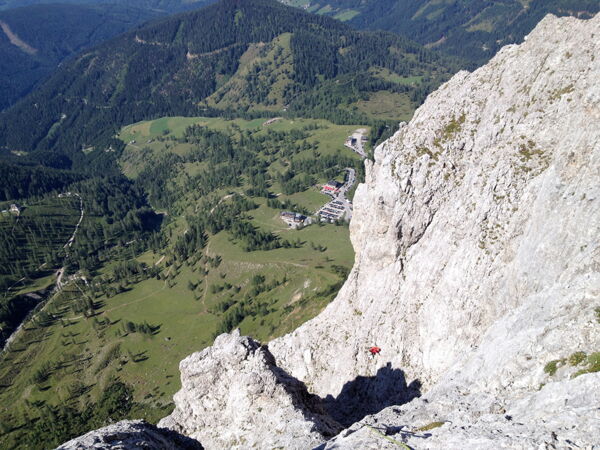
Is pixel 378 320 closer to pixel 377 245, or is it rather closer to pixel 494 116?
pixel 377 245

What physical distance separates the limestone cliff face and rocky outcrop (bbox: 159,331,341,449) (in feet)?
57.8

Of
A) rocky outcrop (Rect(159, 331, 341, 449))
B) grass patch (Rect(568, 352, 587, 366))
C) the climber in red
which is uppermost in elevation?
grass patch (Rect(568, 352, 587, 366))

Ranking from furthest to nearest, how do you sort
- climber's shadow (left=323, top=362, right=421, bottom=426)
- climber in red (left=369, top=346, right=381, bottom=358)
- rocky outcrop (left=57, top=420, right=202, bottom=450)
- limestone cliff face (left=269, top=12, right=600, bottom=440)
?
1. climber in red (left=369, top=346, right=381, bottom=358)
2. climber's shadow (left=323, top=362, right=421, bottom=426)
3. rocky outcrop (left=57, top=420, right=202, bottom=450)
4. limestone cliff face (left=269, top=12, right=600, bottom=440)

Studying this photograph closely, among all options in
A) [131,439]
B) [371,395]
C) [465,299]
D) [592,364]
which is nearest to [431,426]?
[592,364]

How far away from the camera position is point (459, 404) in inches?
1350

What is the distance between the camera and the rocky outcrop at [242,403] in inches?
1822

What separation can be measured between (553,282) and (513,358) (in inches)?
543

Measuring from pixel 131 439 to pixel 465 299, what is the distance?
45.0 metres

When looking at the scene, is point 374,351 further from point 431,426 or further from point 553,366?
point 553,366

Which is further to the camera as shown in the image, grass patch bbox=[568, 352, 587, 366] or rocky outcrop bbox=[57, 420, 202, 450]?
rocky outcrop bbox=[57, 420, 202, 450]

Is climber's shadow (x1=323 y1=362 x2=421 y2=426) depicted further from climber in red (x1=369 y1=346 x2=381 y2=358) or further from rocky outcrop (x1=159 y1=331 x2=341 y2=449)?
rocky outcrop (x1=159 y1=331 x2=341 y2=449)

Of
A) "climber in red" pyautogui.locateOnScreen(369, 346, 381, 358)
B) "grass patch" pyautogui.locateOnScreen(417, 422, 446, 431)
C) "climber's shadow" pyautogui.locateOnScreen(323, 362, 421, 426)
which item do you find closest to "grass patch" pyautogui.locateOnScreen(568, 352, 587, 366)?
"grass patch" pyautogui.locateOnScreen(417, 422, 446, 431)

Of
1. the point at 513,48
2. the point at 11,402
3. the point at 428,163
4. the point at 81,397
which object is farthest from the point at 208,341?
the point at 513,48

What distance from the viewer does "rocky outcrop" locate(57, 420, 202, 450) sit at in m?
37.9
